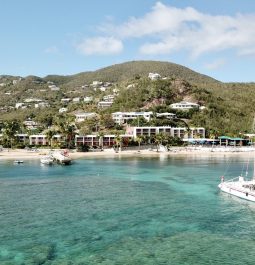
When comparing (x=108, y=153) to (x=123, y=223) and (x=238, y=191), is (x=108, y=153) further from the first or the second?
(x=123, y=223)

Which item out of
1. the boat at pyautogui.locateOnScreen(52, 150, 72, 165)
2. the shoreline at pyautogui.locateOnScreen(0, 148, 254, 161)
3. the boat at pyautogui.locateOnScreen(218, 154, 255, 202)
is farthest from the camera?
the shoreline at pyautogui.locateOnScreen(0, 148, 254, 161)

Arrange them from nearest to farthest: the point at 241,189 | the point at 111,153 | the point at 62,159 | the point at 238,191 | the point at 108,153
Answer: the point at 241,189 → the point at 238,191 → the point at 62,159 → the point at 108,153 → the point at 111,153

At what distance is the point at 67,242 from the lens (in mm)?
47531

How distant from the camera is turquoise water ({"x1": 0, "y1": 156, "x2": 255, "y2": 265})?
4325 cm

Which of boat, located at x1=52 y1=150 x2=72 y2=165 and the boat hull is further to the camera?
boat, located at x1=52 y1=150 x2=72 y2=165

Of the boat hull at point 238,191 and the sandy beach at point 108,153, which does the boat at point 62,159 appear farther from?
the boat hull at point 238,191

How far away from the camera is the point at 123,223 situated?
55.8 m

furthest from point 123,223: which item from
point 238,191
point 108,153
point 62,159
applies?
point 108,153

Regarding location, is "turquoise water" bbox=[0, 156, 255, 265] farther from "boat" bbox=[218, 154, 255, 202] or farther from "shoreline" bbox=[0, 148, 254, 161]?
"shoreline" bbox=[0, 148, 254, 161]

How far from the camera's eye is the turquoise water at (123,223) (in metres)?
43.2

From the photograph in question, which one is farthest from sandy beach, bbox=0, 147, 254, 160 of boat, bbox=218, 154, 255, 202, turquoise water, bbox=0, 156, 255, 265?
boat, bbox=218, 154, 255, 202

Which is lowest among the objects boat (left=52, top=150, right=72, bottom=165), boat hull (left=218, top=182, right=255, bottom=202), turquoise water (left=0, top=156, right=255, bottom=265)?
turquoise water (left=0, top=156, right=255, bottom=265)

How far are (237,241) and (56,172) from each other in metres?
75.6

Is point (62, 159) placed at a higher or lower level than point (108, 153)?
lower
